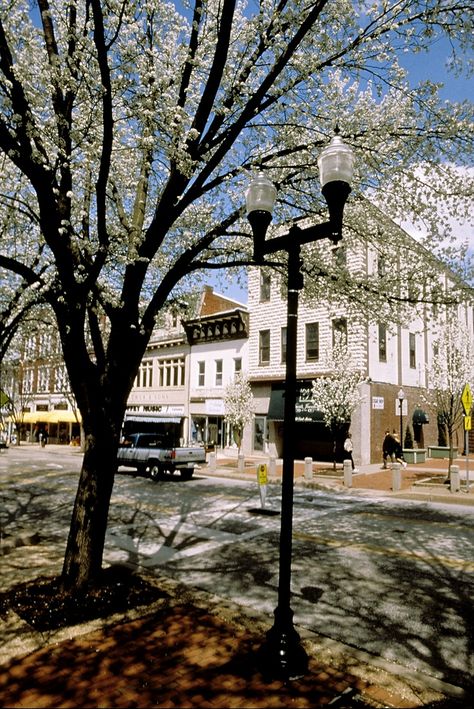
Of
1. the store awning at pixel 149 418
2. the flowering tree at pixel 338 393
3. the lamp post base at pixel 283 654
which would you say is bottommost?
the lamp post base at pixel 283 654

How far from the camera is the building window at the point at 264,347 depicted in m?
30.8

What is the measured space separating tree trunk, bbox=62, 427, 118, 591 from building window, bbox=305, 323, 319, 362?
22056 millimetres

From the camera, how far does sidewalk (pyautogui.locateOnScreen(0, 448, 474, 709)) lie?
13.7 feet

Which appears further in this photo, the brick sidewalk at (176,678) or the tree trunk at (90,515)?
the tree trunk at (90,515)

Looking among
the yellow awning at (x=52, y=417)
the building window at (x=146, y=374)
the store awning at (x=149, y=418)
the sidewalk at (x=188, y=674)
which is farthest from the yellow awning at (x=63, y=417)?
the sidewalk at (x=188, y=674)

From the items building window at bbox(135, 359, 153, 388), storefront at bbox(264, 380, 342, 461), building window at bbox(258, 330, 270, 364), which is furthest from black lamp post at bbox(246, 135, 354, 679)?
building window at bbox(135, 359, 153, 388)

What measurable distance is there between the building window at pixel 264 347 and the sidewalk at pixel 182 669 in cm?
2495

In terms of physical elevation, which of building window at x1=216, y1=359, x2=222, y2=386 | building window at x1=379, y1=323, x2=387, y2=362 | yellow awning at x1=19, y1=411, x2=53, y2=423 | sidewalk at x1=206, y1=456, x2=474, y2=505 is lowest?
sidewalk at x1=206, y1=456, x2=474, y2=505

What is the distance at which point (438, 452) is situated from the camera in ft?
101

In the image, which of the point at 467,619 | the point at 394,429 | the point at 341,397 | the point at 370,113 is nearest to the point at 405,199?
the point at 370,113

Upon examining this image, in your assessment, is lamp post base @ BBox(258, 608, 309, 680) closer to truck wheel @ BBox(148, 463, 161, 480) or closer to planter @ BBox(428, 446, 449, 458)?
truck wheel @ BBox(148, 463, 161, 480)

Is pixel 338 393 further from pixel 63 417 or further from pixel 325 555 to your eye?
pixel 63 417

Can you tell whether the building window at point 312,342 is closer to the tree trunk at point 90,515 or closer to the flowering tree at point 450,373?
the flowering tree at point 450,373

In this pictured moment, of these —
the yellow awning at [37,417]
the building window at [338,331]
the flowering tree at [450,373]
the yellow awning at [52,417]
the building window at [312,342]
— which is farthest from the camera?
the yellow awning at [37,417]
